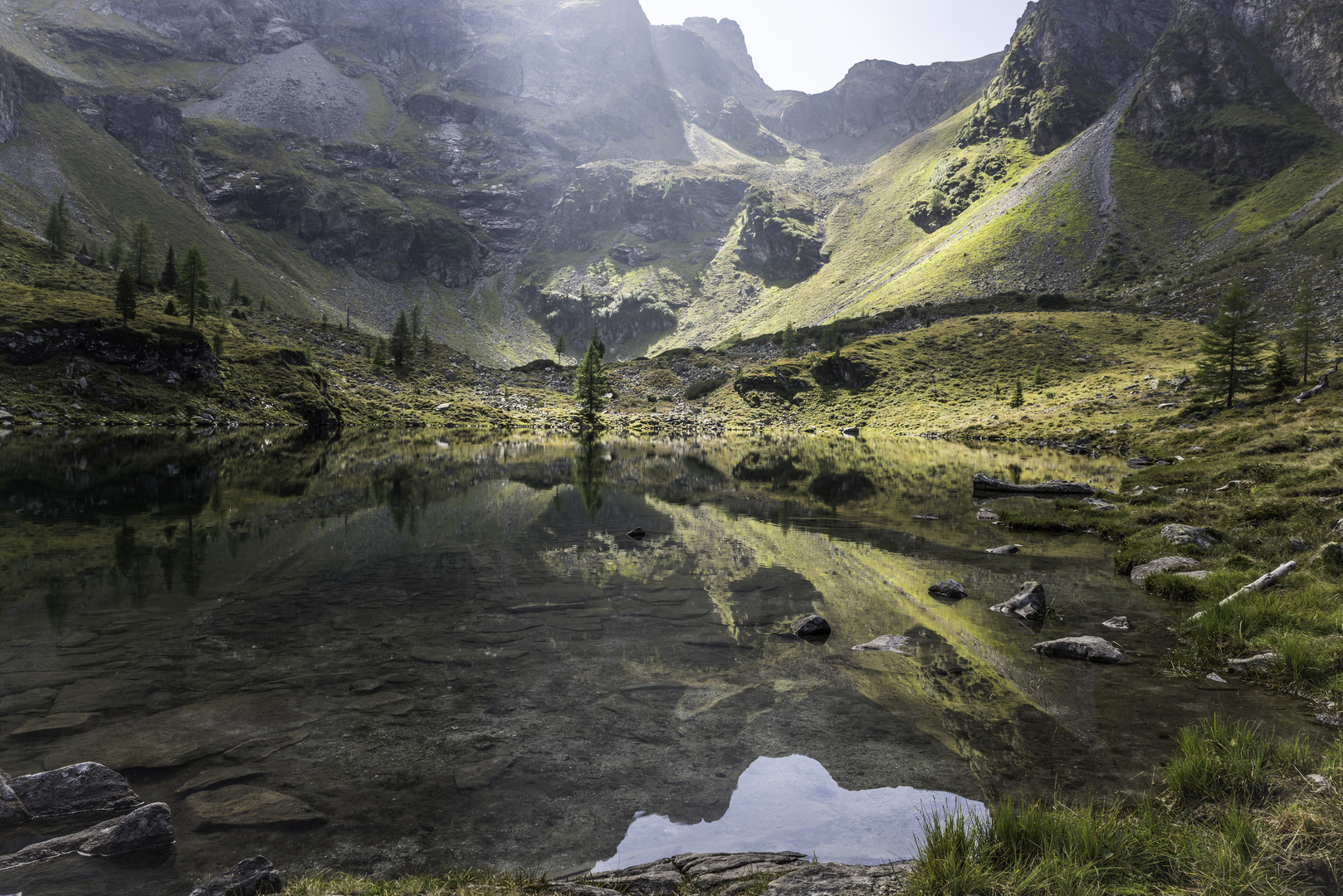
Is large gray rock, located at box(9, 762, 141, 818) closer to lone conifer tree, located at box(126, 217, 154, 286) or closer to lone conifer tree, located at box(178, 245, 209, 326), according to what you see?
lone conifer tree, located at box(178, 245, 209, 326)

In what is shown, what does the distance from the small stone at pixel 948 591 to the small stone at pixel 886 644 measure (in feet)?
13.2

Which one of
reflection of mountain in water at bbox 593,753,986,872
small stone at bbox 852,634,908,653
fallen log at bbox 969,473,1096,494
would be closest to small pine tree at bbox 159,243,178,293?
fallen log at bbox 969,473,1096,494

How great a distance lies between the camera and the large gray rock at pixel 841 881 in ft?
16.3

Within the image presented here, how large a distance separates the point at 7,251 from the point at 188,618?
135700mm

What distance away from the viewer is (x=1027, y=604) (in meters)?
14.8

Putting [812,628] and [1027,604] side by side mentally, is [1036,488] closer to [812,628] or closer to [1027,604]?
[1027,604]

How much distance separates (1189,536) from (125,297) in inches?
4216

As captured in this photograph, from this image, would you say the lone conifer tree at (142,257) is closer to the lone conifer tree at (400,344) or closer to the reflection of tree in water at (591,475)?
the lone conifer tree at (400,344)

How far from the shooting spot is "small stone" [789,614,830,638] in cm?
1353

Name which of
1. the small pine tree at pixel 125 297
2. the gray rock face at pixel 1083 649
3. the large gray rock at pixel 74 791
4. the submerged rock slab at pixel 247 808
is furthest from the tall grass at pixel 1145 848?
the small pine tree at pixel 125 297

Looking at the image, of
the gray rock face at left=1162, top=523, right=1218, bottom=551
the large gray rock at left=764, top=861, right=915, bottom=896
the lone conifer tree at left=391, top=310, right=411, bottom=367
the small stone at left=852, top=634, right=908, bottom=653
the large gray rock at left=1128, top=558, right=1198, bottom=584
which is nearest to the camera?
the large gray rock at left=764, top=861, right=915, bottom=896

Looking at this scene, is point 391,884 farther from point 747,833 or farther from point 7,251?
point 7,251

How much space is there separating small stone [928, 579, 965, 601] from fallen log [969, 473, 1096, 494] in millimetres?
21314

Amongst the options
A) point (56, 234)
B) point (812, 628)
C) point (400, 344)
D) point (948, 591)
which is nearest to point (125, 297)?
point (56, 234)
